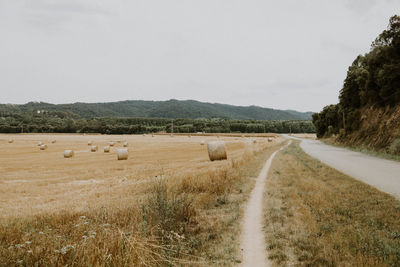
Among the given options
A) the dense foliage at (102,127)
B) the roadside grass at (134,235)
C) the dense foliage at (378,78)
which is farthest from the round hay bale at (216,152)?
the dense foliage at (102,127)

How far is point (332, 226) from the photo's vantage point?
638cm

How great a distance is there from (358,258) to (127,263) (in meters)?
4.16

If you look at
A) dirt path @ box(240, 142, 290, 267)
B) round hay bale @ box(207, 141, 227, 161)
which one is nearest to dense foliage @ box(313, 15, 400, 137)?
round hay bale @ box(207, 141, 227, 161)

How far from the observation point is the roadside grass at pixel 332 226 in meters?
4.78

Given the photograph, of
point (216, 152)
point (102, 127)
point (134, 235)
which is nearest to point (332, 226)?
point (134, 235)

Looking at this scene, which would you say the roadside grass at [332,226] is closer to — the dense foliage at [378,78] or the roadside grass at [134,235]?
the roadside grass at [134,235]

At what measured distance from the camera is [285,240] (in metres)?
5.78

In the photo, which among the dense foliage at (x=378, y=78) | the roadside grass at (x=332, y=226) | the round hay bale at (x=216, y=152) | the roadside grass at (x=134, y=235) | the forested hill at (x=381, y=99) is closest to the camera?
the roadside grass at (x=134, y=235)

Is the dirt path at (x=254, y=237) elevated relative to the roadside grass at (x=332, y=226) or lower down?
lower down

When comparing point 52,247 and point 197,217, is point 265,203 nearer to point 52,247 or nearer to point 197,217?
point 197,217

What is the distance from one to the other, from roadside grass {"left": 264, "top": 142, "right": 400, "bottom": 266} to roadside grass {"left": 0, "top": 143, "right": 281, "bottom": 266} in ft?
3.69

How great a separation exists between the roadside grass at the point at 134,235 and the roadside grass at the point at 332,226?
112cm

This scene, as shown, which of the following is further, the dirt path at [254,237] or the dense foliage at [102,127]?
the dense foliage at [102,127]

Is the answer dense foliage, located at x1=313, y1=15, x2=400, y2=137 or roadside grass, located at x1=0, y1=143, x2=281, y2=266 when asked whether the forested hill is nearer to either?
dense foliage, located at x1=313, y1=15, x2=400, y2=137
